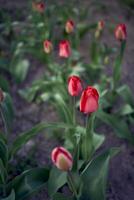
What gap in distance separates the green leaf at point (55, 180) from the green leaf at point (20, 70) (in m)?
1.13

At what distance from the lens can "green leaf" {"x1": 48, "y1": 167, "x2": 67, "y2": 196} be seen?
1.85 metres

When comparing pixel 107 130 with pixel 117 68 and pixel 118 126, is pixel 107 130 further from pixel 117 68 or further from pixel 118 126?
pixel 117 68

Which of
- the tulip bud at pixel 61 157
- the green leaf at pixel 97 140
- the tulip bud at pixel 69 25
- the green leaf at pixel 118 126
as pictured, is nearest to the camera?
the tulip bud at pixel 61 157

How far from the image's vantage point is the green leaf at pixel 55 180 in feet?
6.08

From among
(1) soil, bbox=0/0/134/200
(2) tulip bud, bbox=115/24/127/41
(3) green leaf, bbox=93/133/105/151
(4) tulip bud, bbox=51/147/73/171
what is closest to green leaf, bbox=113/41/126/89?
(2) tulip bud, bbox=115/24/127/41

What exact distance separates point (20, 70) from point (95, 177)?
1353mm

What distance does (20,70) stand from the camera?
289 centimetres

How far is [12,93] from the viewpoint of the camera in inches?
111

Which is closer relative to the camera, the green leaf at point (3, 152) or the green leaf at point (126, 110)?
the green leaf at point (3, 152)

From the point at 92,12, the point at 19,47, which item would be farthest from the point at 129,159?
the point at 92,12

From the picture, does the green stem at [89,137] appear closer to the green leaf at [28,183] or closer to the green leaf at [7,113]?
the green leaf at [28,183]

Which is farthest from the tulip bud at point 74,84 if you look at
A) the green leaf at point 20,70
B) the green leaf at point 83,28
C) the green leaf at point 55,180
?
the green leaf at point 83,28

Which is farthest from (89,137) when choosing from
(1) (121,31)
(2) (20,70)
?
(2) (20,70)

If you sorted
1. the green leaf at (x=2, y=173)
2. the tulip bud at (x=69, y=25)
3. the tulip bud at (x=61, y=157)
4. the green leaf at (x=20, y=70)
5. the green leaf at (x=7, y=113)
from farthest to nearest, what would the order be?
the green leaf at (x=20, y=70)
the tulip bud at (x=69, y=25)
the green leaf at (x=7, y=113)
the green leaf at (x=2, y=173)
the tulip bud at (x=61, y=157)
